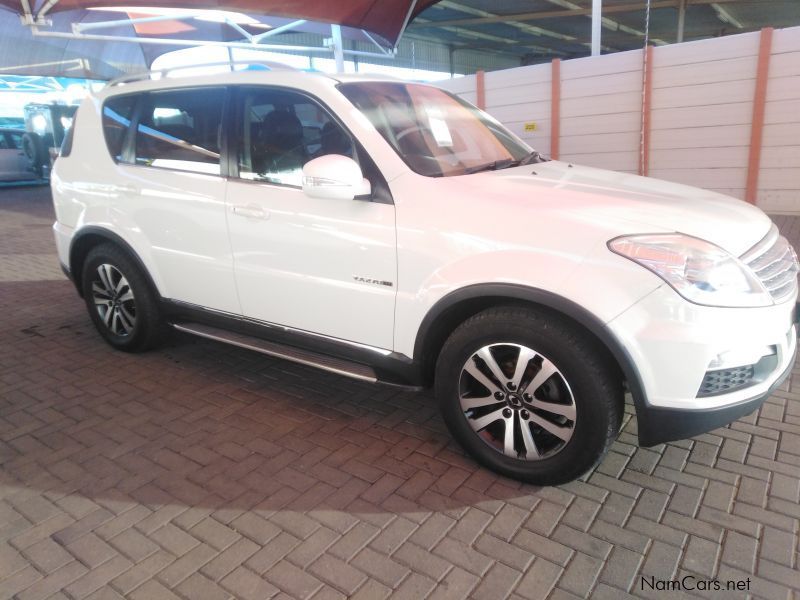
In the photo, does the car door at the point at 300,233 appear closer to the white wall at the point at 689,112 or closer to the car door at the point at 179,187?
the car door at the point at 179,187

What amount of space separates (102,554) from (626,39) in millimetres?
32016

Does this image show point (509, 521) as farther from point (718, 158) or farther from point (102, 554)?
point (718, 158)

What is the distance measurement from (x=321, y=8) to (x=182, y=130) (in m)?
8.01

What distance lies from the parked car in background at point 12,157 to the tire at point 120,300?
15524 millimetres

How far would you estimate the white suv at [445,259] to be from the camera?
2336 millimetres

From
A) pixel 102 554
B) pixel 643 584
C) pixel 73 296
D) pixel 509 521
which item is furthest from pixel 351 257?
pixel 73 296

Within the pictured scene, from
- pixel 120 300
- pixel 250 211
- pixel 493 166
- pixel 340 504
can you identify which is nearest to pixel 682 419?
pixel 340 504

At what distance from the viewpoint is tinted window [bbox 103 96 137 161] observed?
403cm

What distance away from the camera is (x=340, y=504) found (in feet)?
8.70

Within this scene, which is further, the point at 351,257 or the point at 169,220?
the point at 169,220

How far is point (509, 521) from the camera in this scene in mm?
2512

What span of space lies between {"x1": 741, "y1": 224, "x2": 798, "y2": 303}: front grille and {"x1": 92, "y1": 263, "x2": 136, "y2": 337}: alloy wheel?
3721mm

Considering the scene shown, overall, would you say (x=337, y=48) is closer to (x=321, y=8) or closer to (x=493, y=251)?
(x=321, y=8)

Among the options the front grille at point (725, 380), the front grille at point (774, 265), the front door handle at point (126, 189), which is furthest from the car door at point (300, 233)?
the front grille at point (774, 265)
